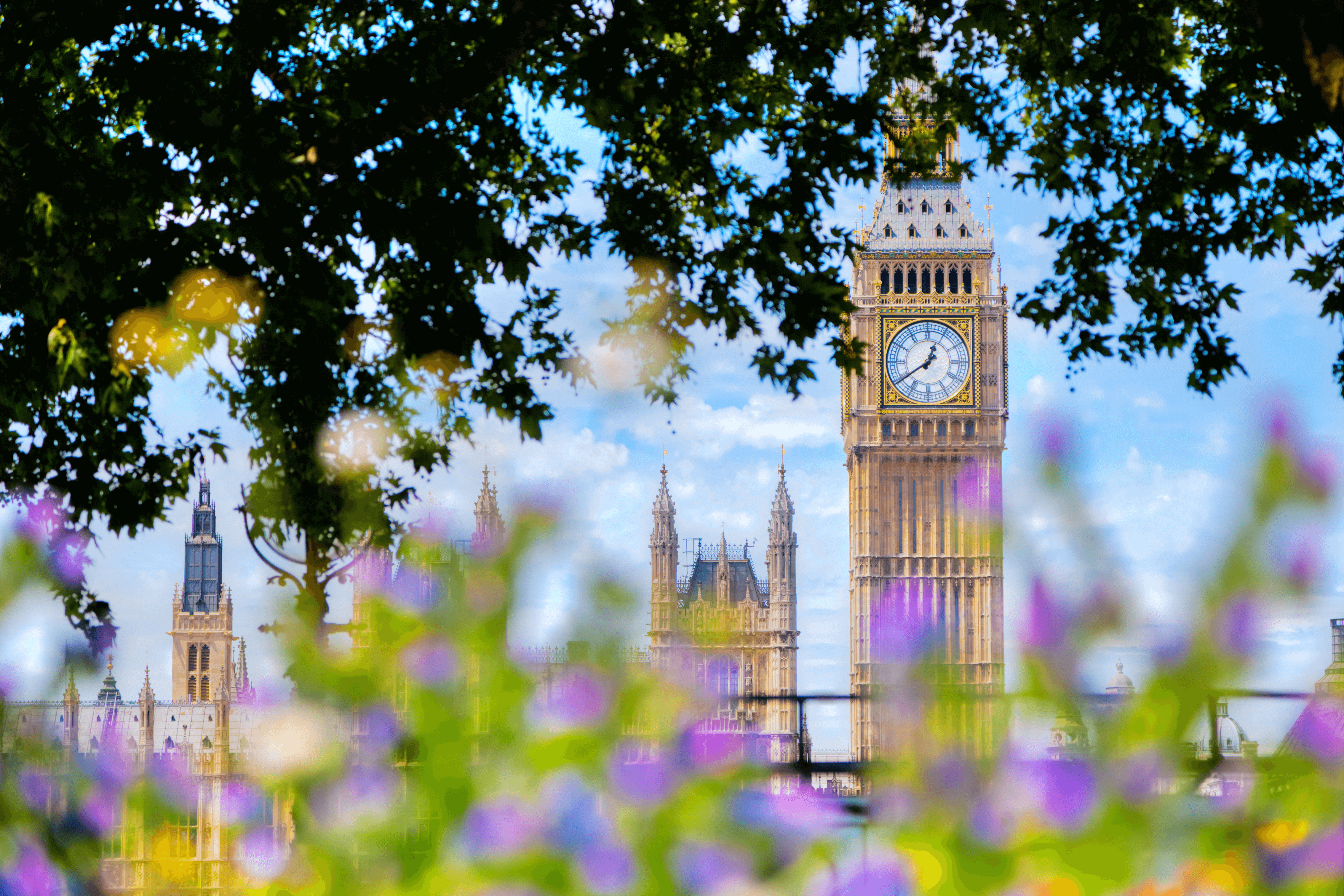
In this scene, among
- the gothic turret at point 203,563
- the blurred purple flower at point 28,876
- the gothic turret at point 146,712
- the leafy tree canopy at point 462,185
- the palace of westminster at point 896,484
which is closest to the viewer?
the blurred purple flower at point 28,876

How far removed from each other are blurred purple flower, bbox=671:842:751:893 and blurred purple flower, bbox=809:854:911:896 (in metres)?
0.09

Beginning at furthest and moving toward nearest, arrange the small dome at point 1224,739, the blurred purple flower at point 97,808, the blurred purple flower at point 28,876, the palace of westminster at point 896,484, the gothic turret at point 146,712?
the palace of westminster at point 896,484 → the gothic turret at point 146,712 → the small dome at point 1224,739 → the blurred purple flower at point 97,808 → the blurred purple flower at point 28,876

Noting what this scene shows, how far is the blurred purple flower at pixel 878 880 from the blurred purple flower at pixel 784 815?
0.23 ft

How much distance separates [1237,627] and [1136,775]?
0.48ft

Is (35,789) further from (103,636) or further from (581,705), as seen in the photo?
(103,636)

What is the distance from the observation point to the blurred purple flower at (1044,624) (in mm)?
1124

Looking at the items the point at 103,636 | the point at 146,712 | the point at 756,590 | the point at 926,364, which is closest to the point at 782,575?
the point at 756,590

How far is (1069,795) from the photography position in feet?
3.66

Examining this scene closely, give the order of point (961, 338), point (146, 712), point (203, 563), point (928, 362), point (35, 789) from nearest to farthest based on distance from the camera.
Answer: point (35, 789) → point (146, 712) → point (961, 338) → point (928, 362) → point (203, 563)

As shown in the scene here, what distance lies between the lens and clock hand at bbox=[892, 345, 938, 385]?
7512 centimetres

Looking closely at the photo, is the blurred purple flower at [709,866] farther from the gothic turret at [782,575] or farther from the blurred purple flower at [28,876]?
the gothic turret at [782,575]

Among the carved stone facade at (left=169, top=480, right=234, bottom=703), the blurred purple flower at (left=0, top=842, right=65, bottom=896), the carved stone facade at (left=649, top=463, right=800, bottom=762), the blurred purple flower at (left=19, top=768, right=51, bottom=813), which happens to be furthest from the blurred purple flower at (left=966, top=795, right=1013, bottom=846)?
the carved stone facade at (left=169, top=480, right=234, bottom=703)

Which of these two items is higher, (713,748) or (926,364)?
(926,364)

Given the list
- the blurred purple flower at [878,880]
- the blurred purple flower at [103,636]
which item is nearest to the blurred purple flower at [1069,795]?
the blurred purple flower at [878,880]
